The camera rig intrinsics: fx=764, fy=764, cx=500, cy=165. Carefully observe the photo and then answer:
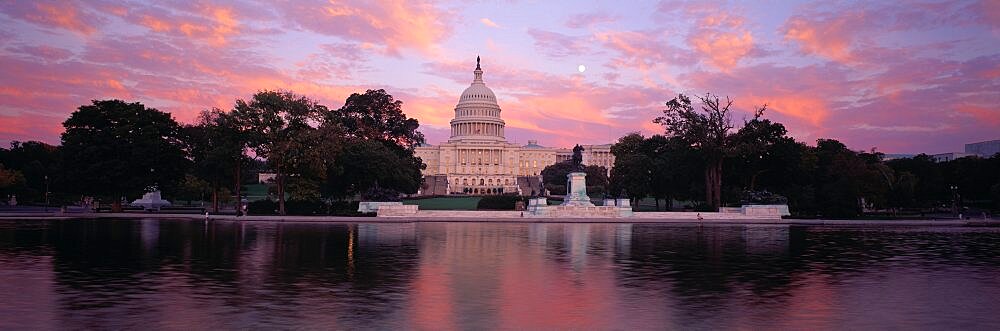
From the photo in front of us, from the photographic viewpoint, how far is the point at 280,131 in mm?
62281

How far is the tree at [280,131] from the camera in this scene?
60.4 meters

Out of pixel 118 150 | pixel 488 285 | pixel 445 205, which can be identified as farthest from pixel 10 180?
pixel 488 285

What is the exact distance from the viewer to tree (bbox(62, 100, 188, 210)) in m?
63.7

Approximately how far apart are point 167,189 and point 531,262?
61.1m

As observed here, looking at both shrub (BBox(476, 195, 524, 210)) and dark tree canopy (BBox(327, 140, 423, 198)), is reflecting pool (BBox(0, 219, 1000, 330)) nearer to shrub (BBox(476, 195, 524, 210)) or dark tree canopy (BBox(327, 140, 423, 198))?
shrub (BBox(476, 195, 524, 210))

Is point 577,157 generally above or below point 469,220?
above

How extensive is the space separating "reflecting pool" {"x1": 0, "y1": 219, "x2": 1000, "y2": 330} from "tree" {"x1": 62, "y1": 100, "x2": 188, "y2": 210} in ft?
109

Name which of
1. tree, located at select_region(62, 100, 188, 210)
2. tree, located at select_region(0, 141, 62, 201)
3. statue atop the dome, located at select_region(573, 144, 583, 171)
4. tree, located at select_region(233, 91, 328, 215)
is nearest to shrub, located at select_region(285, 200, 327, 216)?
tree, located at select_region(233, 91, 328, 215)

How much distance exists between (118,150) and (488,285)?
56676mm

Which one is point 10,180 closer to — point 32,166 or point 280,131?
point 32,166

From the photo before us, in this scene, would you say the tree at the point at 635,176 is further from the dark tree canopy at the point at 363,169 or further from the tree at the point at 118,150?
the tree at the point at 118,150

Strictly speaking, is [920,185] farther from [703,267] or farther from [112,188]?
[112,188]

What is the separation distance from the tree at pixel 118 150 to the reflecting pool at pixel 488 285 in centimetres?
3323

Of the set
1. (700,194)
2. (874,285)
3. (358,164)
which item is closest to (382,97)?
(358,164)
